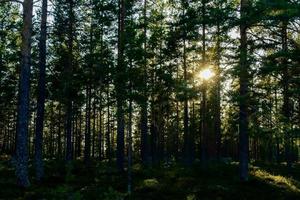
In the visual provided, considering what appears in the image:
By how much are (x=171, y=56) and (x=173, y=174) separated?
527 inches

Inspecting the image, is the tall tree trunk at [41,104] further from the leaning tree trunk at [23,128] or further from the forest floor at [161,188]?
the leaning tree trunk at [23,128]

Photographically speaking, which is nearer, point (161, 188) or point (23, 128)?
point (23, 128)

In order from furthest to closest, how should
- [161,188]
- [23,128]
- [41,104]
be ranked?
[41,104]
[161,188]
[23,128]

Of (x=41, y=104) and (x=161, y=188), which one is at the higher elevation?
(x=41, y=104)

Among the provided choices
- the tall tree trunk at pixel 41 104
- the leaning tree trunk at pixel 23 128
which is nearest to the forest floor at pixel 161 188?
the leaning tree trunk at pixel 23 128

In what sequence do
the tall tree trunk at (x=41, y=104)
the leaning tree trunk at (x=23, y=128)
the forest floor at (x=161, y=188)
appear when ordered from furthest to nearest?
1. the tall tree trunk at (x=41, y=104)
2. the leaning tree trunk at (x=23, y=128)
3. the forest floor at (x=161, y=188)

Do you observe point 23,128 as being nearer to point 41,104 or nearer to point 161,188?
point 41,104

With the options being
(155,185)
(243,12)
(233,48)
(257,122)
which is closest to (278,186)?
(257,122)

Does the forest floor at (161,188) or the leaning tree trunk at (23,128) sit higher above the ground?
the leaning tree trunk at (23,128)

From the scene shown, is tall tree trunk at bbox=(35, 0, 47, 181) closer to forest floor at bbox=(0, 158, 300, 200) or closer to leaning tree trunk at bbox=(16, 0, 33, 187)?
forest floor at bbox=(0, 158, 300, 200)

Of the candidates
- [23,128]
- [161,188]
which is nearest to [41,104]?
[23,128]

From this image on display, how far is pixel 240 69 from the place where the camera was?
17.1m

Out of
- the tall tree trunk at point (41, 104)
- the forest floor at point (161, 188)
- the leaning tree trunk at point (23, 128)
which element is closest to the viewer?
the forest floor at point (161, 188)

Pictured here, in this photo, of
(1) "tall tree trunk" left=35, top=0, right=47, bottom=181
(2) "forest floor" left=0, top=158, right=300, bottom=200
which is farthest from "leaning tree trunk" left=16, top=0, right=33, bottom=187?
(1) "tall tree trunk" left=35, top=0, right=47, bottom=181
